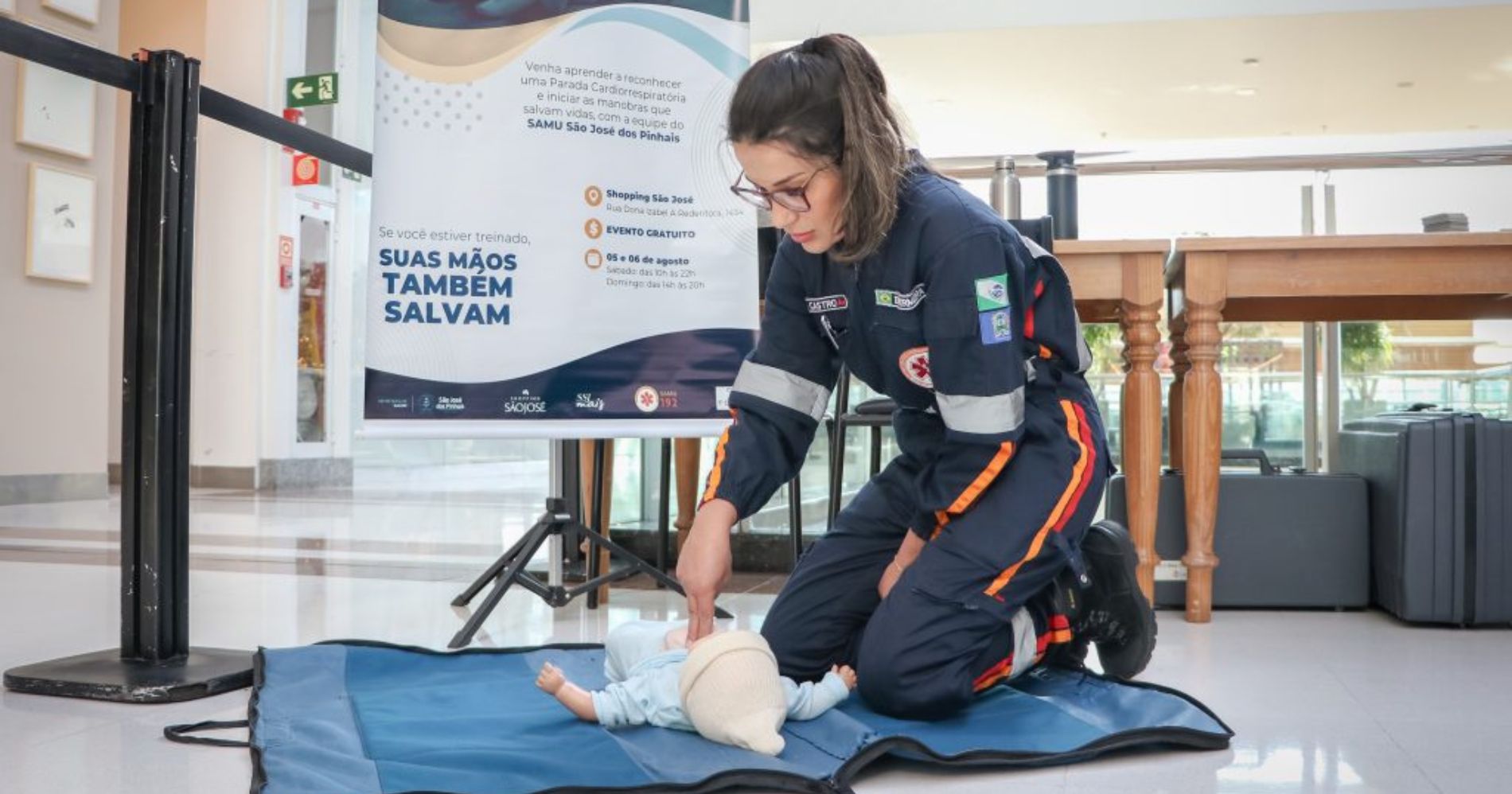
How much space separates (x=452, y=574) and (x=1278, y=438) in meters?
3.33

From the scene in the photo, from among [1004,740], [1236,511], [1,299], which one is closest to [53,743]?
[1004,740]

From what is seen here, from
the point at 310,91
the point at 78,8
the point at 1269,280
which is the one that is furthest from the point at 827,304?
the point at 310,91

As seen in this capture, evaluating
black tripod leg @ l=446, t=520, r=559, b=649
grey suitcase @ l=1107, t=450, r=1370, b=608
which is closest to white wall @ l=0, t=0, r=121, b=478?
black tripod leg @ l=446, t=520, r=559, b=649

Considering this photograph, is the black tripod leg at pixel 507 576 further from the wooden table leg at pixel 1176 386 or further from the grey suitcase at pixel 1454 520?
the grey suitcase at pixel 1454 520

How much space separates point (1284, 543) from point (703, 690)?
182 centimetres

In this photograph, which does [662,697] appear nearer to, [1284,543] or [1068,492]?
[1068,492]

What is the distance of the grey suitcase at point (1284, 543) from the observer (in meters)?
2.77

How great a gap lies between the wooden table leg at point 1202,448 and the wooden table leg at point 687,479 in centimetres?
119

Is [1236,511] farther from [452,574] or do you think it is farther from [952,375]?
[452,574]

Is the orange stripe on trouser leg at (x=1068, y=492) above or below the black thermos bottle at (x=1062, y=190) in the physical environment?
below

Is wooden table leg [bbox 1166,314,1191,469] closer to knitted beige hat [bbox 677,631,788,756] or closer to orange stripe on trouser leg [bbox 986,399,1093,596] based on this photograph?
orange stripe on trouser leg [bbox 986,399,1093,596]

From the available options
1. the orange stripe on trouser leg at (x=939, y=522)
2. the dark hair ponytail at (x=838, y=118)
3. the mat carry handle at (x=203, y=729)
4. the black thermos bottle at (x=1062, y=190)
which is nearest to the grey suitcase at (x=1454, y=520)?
the black thermos bottle at (x=1062, y=190)

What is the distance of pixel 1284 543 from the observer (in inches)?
110

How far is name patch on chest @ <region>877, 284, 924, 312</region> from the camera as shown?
63.3 inches
